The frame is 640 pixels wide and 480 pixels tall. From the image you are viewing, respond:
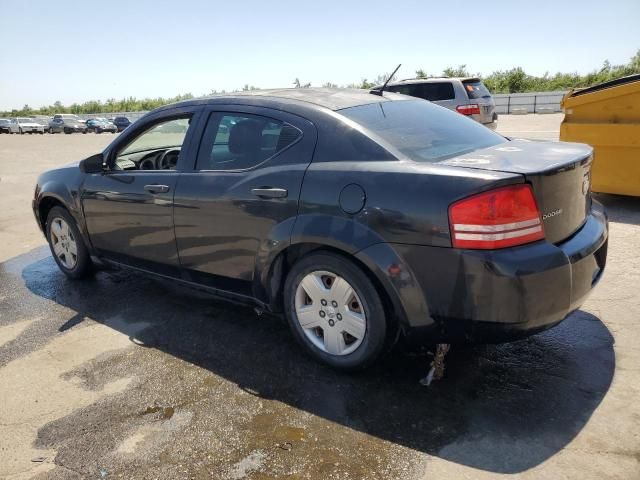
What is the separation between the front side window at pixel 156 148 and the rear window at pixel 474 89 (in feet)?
31.3

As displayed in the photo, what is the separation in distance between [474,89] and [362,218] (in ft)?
36.6

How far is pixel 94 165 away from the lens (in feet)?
14.1

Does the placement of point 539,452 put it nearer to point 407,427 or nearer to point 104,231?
point 407,427

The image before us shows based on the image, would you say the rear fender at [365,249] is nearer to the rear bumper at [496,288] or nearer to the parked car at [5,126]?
the rear bumper at [496,288]

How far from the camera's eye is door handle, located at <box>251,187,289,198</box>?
10.2 feet

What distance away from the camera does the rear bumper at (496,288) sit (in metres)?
2.47

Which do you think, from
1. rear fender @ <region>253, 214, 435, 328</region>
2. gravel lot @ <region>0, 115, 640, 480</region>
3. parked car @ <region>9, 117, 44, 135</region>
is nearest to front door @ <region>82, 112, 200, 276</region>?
gravel lot @ <region>0, 115, 640, 480</region>

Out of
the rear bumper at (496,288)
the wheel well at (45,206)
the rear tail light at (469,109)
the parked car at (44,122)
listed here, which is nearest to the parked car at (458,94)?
the rear tail light at (469,109)

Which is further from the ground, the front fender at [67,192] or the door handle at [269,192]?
the door handle at [269,192]

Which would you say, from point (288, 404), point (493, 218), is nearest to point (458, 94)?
point (493, 218)

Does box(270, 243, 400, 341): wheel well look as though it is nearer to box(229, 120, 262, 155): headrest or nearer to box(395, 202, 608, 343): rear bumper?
box(395, 202, 608, 343): rear bumper

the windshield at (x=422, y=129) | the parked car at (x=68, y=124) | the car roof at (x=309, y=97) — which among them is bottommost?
the parked car at (x=68, y=124)

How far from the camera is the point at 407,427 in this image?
259cm

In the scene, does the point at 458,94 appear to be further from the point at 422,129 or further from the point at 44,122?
the point at 44,122
